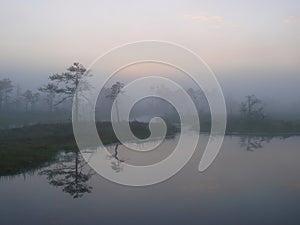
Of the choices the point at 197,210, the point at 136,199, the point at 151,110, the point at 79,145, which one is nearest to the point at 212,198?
the point at 197,210

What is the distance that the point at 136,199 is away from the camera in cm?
1238

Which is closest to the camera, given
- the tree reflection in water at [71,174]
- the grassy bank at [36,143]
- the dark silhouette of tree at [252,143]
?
the tree reflection in water at [71,174]

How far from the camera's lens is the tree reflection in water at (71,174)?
46.1 ft

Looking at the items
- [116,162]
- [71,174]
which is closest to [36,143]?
[116,162]

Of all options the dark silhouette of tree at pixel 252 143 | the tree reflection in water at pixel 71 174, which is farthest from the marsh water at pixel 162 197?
the dark silhouette of tree at pixel 252 143

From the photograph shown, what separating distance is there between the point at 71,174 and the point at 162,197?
6039 millimetres

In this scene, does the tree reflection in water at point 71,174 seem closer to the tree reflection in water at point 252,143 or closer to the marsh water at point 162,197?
the marsh water at point 162,197

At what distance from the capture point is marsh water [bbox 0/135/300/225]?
33.6 ft

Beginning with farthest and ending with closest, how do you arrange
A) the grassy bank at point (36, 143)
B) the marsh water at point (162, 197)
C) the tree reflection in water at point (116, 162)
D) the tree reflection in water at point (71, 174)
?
1. the tree reflection in water at point (116, 162)
2. the grassy bank at point (36, 143)
3. the tree reflection in water at point (71, 174)
4. the marsh water at point (162, 197)

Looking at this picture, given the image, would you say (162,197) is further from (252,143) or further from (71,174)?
(252,143)

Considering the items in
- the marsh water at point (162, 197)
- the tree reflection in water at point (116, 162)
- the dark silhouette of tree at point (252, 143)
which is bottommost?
the marsh water at point (162, 197)

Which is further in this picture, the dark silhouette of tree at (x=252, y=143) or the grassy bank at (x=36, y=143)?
the dark silhouette of tree at (x=252, y=143)

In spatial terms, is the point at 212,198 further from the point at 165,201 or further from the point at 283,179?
the point at 283,179

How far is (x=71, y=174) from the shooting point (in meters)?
16.9
